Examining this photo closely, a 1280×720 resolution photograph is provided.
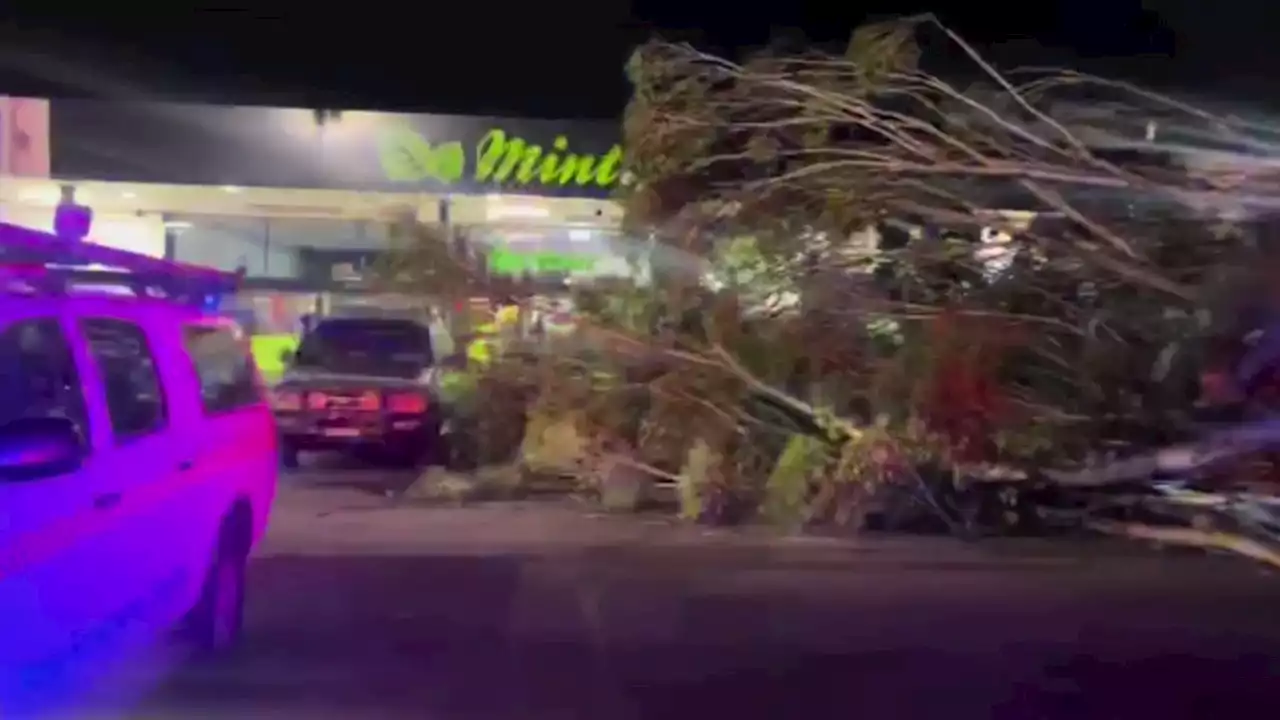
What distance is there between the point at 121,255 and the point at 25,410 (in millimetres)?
1141

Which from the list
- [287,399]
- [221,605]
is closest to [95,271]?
[221,605]

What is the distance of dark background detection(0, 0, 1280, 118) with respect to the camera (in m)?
14.0

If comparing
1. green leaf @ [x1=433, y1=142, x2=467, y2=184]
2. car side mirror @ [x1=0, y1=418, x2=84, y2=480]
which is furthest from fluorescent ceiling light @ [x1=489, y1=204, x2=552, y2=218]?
car side mirror @ [x1=0, y1=418, x2=84, y2=480]

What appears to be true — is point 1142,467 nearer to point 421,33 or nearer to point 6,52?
point 421,33

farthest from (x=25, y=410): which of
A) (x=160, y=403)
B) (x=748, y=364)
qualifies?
(x=748, y=364)

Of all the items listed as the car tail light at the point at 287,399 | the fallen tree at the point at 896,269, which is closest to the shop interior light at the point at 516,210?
the car tail light at the point at 287,399

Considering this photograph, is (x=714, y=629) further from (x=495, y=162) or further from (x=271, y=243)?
(x=271, y=243)

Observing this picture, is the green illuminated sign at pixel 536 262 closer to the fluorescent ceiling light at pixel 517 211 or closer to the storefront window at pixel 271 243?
the storefront window at pixel 271 243

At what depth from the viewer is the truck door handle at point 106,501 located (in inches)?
209

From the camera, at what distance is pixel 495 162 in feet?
52.7

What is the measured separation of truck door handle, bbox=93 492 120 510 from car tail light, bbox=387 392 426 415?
27.4ft

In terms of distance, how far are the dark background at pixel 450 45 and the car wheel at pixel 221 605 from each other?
7.17m

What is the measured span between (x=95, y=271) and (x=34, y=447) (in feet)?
7.26

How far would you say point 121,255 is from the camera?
636 centimetres
